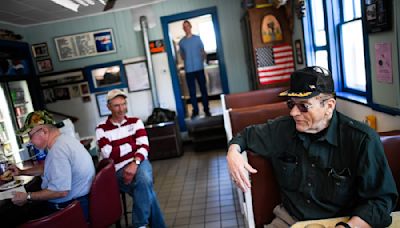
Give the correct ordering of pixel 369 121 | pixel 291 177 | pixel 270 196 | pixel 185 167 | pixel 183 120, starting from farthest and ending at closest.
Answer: pixel 183 120 < pixel 185 167 < pixel 369 121 < pixel 270 196 < pixel 291 177

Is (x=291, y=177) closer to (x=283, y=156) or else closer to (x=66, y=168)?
(x=283, y=156)

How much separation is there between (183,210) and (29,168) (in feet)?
5.53

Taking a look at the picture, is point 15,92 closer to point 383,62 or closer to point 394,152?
point 383,62

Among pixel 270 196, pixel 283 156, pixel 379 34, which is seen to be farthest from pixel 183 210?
pixel 379 34

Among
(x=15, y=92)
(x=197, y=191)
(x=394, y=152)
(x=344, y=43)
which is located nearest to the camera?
(x=394, y=152)

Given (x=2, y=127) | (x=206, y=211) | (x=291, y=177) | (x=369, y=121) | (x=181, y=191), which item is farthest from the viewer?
(x=2, y=127)

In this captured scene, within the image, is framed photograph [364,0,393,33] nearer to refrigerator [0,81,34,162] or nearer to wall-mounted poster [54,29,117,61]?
refrigerator [0,81,34,162]

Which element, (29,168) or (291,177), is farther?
(29,168)

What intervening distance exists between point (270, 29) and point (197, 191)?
2.68m

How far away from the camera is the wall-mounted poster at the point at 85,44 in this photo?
6.21 metres

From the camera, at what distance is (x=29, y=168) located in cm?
303

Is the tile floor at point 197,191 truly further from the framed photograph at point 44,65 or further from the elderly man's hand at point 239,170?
the framed photograph at point 44,65

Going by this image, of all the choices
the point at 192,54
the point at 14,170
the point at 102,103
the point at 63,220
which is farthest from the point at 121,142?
the point at 102,103

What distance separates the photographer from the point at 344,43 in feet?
10.3
